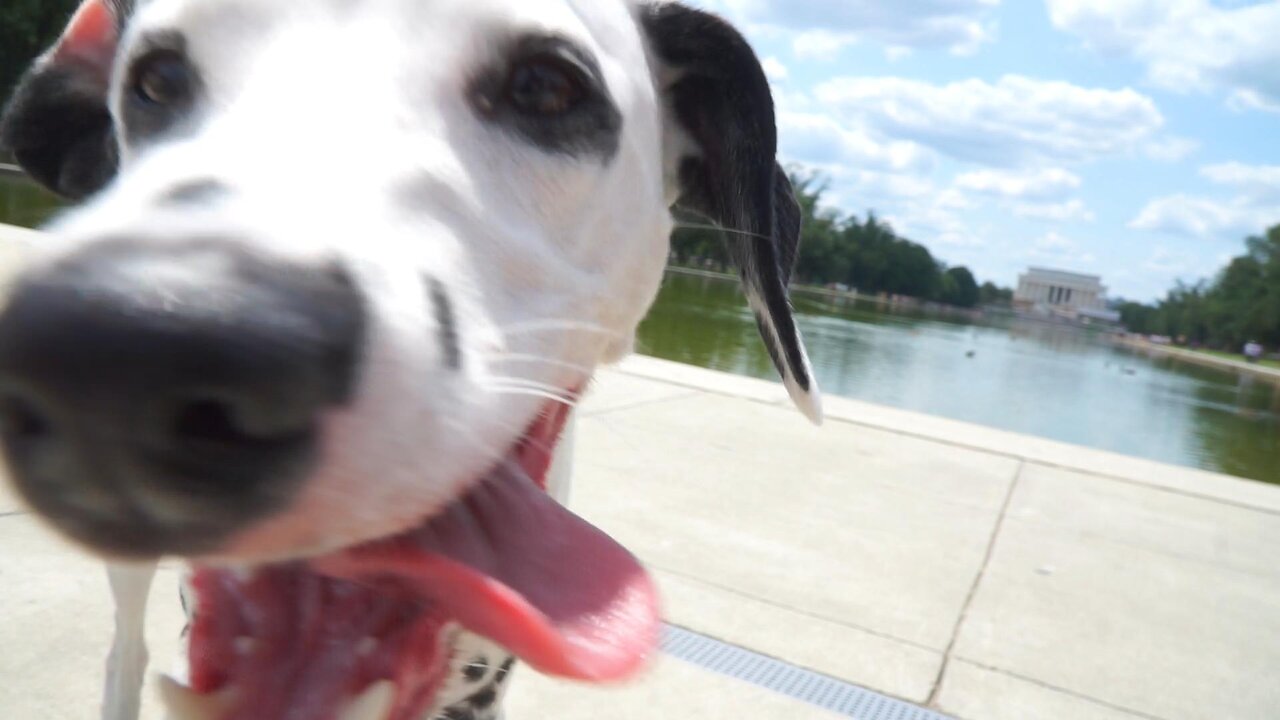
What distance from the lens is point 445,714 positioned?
181 centimetres

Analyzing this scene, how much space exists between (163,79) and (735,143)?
1.12 meters

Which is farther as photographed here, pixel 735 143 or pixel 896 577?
pixel 896 577

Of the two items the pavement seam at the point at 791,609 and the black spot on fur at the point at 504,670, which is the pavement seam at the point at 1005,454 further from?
the black spot on fur at the point at 504,670

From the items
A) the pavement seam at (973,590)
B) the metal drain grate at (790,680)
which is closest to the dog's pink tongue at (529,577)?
the metal drain grate at (790,680)

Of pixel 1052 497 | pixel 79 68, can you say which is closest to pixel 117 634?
pixel 79 68

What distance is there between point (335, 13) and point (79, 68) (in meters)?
1.18

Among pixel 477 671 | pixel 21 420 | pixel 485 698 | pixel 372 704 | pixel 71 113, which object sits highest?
pixel 71 113

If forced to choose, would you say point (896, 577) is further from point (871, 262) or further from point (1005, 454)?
point (871, 262)

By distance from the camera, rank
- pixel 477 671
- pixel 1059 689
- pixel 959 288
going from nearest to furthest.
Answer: pixel 477 671 < pixel 1059 689 < pixel 959 288

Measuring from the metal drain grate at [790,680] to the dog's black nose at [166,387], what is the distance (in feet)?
7.51

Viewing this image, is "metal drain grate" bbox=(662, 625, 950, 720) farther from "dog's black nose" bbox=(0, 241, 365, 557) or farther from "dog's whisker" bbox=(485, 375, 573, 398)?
"dog's black nose" bbox=(0, 241, 365, 557)

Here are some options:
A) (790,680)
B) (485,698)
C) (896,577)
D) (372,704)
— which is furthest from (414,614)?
(896,577)

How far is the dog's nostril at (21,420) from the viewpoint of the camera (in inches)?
32.6

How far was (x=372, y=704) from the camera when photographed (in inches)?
47.3
